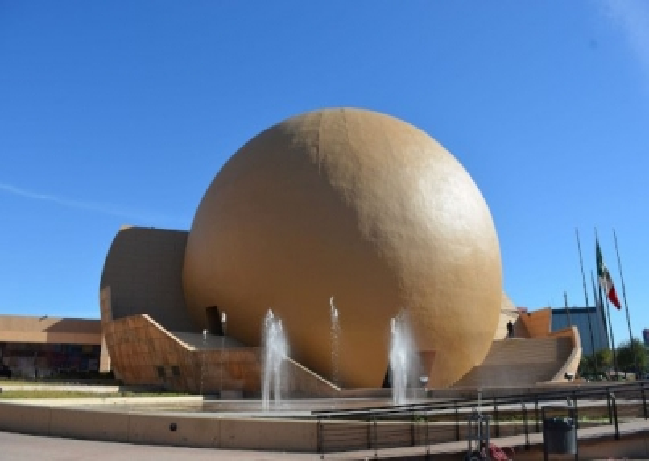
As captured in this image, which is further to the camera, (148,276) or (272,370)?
(148,276)

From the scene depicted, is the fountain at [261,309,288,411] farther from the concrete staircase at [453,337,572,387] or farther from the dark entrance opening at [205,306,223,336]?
the concrete staircase at [453,337,572,387]

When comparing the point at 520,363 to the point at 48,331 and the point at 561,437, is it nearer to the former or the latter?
the point at 561,437

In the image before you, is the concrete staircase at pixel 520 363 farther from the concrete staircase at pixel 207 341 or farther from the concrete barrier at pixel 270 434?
the concrete barrier at pixel 270 434

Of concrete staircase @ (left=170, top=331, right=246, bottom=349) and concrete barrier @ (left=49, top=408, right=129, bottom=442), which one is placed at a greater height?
concrete staircase @ (left=170, top=331, right=246, bottom=349)

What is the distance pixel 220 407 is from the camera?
53.7 feet

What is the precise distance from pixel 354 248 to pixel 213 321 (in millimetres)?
6840

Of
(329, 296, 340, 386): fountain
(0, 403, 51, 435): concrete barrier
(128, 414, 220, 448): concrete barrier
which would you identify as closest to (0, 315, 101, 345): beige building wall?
(329, 296, 340, 386): fountain

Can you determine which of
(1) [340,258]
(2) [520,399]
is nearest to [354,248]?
(1) [340,258]

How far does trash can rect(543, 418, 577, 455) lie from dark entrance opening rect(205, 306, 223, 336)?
Result: 18.7 metres

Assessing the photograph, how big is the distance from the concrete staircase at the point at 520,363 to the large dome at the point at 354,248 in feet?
2.16

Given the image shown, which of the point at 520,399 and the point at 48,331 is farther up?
the point at 48,331

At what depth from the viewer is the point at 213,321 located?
25266mm

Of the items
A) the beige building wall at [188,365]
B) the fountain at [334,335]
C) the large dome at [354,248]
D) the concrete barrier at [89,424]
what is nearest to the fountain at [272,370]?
the beige building wall at [188,365]

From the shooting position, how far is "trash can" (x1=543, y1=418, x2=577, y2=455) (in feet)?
24.4
